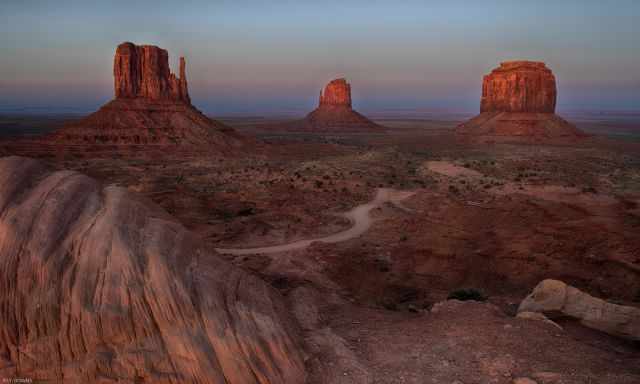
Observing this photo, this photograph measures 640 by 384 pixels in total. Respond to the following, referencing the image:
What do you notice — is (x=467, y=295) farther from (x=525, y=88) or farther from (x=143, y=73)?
(x=525, y=88)

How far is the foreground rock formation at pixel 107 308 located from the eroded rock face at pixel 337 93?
6414 inches

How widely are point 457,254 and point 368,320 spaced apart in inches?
431

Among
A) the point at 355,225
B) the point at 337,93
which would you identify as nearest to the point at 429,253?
the point at 355,225

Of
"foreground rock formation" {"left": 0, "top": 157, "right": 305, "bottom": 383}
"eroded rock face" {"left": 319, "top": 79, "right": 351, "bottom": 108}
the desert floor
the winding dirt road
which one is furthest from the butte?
"foreground rock formation" {"left": 0, "top": 157, "right": 305, "bottom": 383}

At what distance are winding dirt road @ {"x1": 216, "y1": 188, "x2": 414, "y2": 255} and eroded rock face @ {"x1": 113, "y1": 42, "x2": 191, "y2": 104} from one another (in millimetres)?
62151

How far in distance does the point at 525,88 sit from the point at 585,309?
384ft

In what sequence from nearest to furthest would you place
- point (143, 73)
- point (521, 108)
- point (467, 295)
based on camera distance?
point (467, 295) → point (143, 73) → point (521, 108)

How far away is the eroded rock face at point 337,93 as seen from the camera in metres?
166

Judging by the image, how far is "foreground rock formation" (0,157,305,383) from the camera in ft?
25.8

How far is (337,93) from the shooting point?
167 metres

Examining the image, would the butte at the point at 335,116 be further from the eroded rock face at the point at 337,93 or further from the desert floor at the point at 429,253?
the desert floor at the point at 429,253

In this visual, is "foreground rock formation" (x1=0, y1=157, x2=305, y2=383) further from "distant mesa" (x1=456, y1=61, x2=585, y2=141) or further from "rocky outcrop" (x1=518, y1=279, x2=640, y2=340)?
"distant mesa" (x1=456, y1=61, x2=585, y2=141)

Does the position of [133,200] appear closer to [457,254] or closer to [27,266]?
[27,266]

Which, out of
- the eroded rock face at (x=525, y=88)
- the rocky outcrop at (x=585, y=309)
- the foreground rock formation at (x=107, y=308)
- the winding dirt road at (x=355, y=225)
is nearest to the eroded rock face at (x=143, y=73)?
the winding dirt road at (x=355, y=225)
